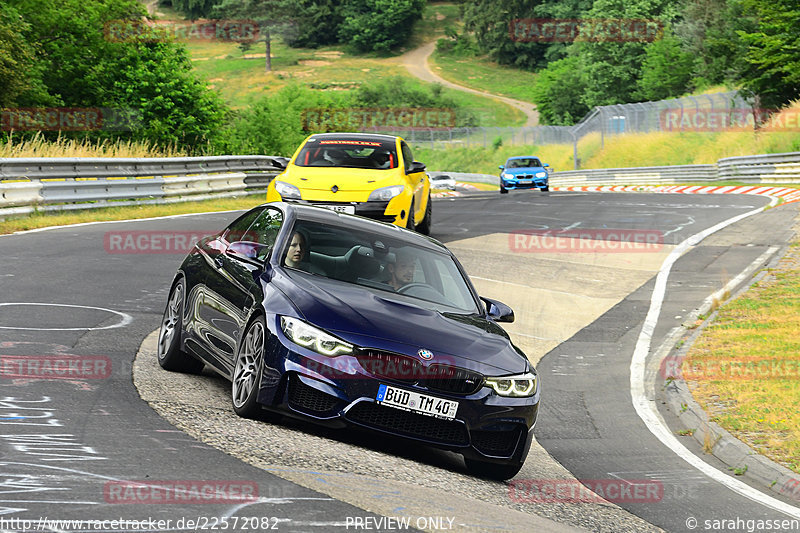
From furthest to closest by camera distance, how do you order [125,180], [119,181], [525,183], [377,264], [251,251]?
[525,183]
[125,180]
[119,181]
[377,264]
[251,251]

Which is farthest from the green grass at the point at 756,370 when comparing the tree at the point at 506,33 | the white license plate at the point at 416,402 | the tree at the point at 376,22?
the tree at the point at 376,22

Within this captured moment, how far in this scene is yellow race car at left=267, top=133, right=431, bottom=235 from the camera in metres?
16.3

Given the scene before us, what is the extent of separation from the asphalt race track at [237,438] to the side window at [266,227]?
→ 121 centimetres

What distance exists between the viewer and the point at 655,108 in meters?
57.4

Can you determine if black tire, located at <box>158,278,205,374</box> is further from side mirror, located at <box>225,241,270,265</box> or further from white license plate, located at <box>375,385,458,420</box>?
white license plate, located at <box>375,385,458,420</box>

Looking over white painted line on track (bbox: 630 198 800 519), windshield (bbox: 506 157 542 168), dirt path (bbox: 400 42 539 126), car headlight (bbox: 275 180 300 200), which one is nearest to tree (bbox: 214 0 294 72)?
dirt path (bbox: 400 42 539 126)

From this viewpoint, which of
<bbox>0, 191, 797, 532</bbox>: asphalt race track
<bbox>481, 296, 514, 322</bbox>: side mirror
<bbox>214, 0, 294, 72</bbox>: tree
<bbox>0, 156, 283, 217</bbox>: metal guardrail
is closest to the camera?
<bbox>0, 191, 797, 532</bbox>: asphalt race track

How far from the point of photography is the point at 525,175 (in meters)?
41.5

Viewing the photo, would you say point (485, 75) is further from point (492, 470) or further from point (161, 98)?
point (492, 470)

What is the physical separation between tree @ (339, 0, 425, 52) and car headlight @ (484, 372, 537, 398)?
155 m

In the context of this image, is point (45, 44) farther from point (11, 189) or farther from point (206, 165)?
point (11, 189)

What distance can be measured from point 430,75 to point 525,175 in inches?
4191

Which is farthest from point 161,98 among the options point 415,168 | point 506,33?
point 506,33

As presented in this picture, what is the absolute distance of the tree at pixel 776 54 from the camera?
47.2 meters
